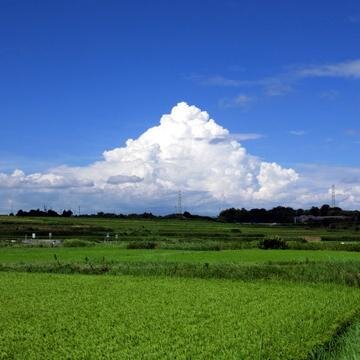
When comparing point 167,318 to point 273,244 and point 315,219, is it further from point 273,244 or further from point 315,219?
point 315,219

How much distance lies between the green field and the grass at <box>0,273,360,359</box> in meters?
0.02

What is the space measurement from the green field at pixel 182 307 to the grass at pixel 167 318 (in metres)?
0.02

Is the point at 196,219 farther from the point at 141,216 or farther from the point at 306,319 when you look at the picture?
the point at 306,319

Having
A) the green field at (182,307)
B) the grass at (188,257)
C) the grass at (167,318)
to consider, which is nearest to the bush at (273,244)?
the grass at (188,257)

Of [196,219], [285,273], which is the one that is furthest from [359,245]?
[196,219]

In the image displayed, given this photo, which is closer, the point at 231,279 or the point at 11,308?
the point at 11,308

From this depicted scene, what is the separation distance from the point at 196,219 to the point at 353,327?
118 m

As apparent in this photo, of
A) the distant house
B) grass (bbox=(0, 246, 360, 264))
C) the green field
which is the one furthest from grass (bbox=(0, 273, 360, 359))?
the distant house

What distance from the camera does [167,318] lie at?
13430mm

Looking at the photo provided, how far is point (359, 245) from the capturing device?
38.8 metres

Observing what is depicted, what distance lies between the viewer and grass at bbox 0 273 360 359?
10.2 metres

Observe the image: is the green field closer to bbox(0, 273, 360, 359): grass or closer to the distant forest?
bbox(0, 273, 360, 359): grass

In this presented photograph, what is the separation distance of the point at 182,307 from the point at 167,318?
6.23ft

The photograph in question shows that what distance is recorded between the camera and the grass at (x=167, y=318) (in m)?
10.2
